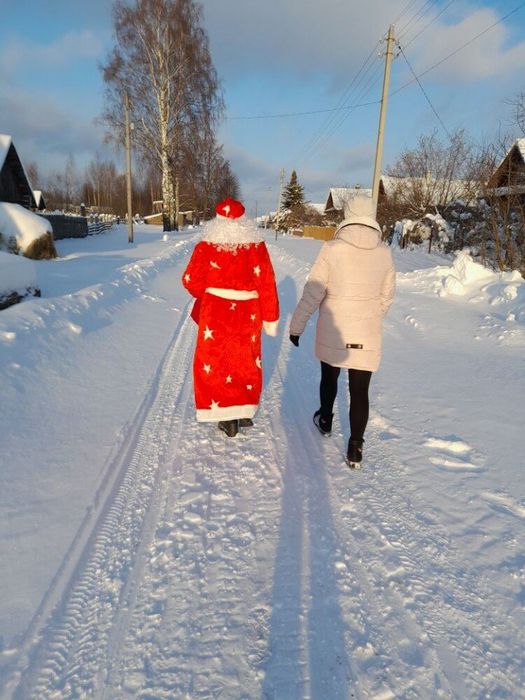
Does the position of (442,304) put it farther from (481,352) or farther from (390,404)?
(390,404)

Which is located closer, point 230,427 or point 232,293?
point 232,293

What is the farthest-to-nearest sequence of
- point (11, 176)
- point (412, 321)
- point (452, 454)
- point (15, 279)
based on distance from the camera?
point (11, 176)
point (412, 321)
point (15, 279)
point (452, 454)

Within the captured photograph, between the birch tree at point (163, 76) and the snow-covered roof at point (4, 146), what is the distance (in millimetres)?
5673

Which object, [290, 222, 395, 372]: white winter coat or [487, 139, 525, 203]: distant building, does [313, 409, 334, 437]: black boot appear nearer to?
[290, 222, 395, 372]: white winter coat

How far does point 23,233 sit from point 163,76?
15.0m

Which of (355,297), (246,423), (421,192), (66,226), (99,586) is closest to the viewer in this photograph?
(99,586)

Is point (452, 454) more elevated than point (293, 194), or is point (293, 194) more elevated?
point (293, 194)

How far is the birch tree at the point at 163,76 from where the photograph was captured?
20462mm

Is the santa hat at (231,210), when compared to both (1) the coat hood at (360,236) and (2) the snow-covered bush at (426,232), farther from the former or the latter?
(2) the snow-covered bush at (426,232)

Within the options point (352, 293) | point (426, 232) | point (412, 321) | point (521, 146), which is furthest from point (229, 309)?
point (426, 232)

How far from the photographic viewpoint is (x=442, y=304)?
24.1ft

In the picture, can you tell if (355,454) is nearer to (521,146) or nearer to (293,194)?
(521,146)

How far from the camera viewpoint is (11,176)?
66.6 ft

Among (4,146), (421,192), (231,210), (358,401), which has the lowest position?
(358,401)
